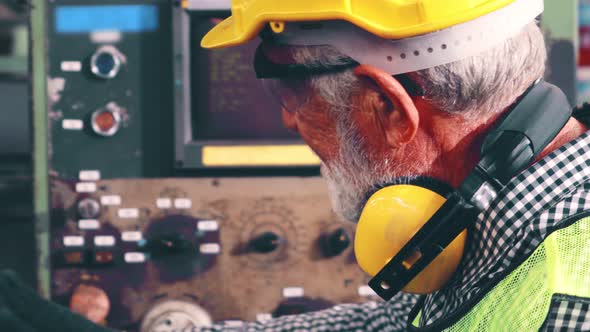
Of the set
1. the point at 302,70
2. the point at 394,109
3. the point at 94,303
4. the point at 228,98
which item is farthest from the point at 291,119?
the point at 94,303

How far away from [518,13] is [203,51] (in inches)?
42.2

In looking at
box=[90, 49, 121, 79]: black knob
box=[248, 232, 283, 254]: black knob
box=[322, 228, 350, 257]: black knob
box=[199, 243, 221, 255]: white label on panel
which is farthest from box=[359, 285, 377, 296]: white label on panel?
box=[90, 49, 121, 79]: black knob

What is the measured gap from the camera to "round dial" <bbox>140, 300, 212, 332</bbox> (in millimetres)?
2004

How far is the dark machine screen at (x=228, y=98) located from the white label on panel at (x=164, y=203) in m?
0.18

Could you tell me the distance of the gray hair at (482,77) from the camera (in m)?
1.07

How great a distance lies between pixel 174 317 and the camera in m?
2.00

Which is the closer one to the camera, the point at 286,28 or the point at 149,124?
the point at 286,28

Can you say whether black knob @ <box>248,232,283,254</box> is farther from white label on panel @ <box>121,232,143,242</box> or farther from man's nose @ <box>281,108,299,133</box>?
man's nose @ <box>281,108,299,133</box>

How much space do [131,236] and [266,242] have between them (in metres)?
0.36

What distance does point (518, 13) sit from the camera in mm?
1079

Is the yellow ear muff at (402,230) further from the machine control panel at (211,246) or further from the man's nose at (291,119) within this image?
the machine control panel at (211,246)

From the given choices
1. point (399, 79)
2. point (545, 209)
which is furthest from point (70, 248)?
point (545, 209)

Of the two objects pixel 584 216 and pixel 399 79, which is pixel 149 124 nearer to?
pixel 399 79

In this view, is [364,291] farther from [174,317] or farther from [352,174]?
[352,174]
